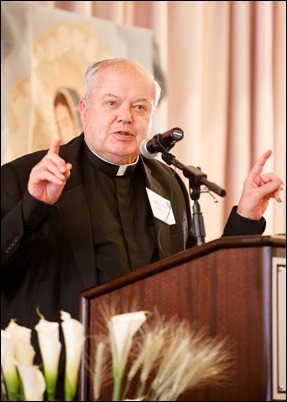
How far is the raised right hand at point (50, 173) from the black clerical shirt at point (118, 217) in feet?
1.27

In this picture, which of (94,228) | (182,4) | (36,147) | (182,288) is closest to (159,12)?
(182,4)

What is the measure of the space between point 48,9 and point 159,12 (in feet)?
2.50

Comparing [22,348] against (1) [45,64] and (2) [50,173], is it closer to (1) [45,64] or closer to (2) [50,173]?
(2) [50,173]

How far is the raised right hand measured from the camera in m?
2.24

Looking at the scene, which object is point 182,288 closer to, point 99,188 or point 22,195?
point 22,195

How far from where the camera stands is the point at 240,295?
206 cm

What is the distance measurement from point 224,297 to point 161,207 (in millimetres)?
955

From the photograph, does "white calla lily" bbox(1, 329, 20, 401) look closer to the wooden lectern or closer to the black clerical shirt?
the wooden lectern

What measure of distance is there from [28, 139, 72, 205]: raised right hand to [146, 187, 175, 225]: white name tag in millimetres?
623

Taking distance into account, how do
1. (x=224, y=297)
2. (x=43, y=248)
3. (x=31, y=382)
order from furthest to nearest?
(x=43, y=248), (x=224, y=297), (x=31, y=382)

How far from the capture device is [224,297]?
208 centimetres

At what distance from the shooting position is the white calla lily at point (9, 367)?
1774 millimetres

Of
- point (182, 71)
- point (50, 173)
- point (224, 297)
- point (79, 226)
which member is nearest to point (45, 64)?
point (182, 71)

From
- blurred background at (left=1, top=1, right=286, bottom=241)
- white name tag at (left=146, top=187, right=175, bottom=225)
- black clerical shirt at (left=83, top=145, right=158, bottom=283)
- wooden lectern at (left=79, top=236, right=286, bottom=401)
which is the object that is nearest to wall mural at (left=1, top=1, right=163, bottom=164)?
blurred background at (left=1, top=1, right=286, bottom=241)
